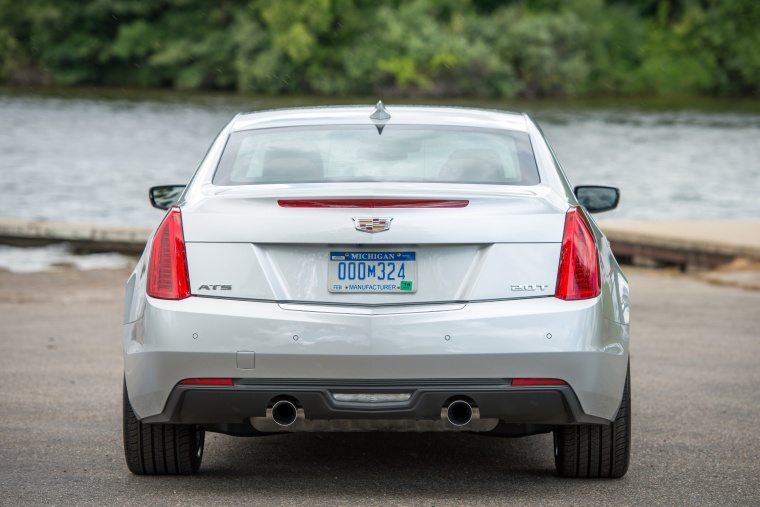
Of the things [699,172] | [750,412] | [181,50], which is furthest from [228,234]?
[181,50]

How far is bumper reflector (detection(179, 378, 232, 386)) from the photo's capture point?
4855mm

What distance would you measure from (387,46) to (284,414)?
235 ft

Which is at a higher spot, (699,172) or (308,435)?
(308,435)

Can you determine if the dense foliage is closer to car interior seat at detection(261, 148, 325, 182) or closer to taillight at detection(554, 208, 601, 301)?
car interior seat at detection(261, 148, 325, 182)

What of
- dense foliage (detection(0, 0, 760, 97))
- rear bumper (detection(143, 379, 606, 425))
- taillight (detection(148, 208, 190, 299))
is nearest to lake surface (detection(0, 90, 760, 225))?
dense foliage (detection(0, 0, 760, 97))

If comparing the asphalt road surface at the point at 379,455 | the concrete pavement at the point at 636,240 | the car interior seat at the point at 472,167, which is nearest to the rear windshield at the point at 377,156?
the car interior seat at the point at 472,167

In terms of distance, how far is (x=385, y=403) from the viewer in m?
4.84

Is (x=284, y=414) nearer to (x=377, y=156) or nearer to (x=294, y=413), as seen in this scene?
(x=294, y=413)

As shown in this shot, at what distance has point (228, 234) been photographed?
16.2 ft

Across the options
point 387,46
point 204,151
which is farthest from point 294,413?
point 387,46

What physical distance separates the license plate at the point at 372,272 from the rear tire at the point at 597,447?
38.5 inches

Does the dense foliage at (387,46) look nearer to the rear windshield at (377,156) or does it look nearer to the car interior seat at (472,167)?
the rear windshield at (377,156)

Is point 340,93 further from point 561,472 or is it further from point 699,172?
point 561,472

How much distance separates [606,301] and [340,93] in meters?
71.9
